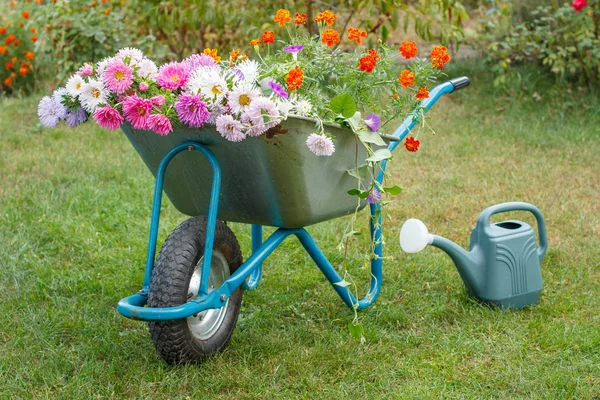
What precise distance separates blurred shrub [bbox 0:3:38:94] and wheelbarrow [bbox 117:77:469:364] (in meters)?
3.95

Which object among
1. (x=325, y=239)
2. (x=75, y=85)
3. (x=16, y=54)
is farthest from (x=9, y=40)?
(x=75, y=85)

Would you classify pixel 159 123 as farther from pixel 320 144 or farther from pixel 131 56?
pixel 320 144

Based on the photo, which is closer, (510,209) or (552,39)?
(510,209)

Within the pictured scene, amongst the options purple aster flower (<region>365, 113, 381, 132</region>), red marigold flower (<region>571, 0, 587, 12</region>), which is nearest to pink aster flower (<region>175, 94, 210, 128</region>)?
purple aster flower (<region>365, 113, 381, 132</region>)

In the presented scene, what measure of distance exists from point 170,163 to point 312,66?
492 mm

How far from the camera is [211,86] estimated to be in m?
1.90

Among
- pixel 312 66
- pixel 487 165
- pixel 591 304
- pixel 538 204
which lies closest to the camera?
pixel 312 66

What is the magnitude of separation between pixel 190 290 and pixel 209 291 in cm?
8

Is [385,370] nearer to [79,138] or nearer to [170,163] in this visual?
[170,163]

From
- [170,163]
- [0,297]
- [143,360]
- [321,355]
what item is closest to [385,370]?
[321,355]

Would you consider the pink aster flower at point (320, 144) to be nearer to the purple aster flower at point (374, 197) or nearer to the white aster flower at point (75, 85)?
the purple aster flower at point (374, 197)

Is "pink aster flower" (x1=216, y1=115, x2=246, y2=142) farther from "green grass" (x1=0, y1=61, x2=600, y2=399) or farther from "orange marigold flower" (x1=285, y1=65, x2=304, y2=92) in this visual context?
"green grass" (x1=0, y1=61, x2=600, y2=399)

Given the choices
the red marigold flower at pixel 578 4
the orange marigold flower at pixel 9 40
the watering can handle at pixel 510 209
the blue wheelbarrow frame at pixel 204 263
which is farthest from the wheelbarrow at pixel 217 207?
the orange marigold flower at pixel 9 40

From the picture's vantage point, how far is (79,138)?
15.7ft
